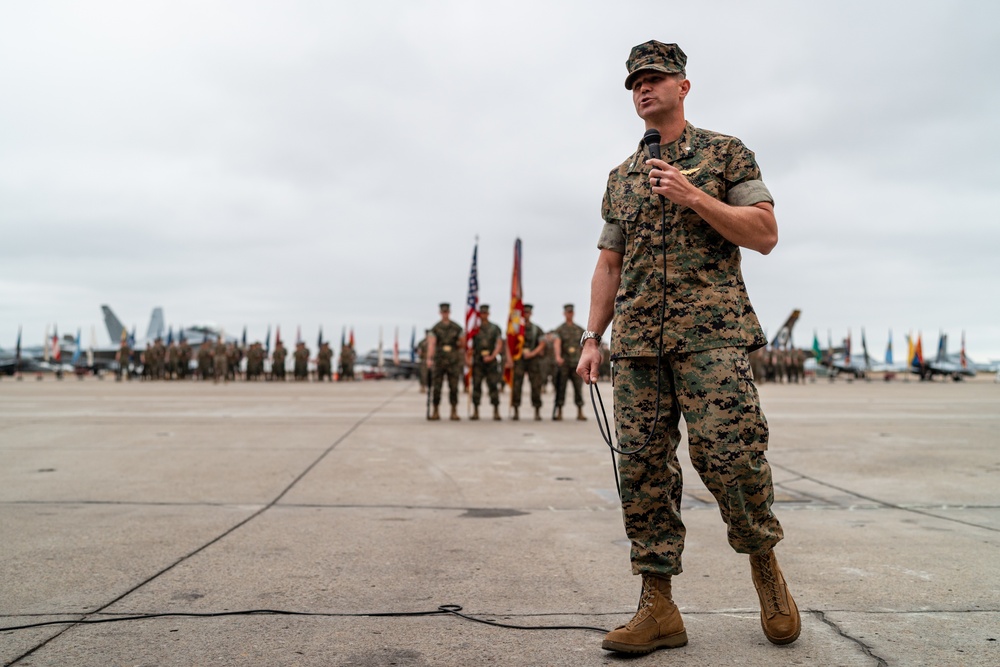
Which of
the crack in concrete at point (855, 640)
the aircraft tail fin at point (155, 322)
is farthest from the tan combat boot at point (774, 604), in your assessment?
the aircraft tail fin at point (155, 322)

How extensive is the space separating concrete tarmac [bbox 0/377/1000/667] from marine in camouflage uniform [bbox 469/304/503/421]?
5.38m

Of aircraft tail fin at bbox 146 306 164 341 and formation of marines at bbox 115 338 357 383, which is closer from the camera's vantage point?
formation of marines at bbox 115 338 357 383

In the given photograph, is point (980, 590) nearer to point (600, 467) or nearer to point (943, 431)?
point (600, 467)

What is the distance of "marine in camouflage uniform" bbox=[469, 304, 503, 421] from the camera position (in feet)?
44.6

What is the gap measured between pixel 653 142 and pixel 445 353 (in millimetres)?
11277

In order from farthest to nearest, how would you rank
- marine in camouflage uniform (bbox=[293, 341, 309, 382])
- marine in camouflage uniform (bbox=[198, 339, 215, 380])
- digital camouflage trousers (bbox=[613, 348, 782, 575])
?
marine in camouflage uniform (bbox=[293, 341, 309, 382])
marine in camouflage uniform (bbox=[198, 339, 215, 380])
digital camouflage trousers (bbox=[613, 348, 782, 575])

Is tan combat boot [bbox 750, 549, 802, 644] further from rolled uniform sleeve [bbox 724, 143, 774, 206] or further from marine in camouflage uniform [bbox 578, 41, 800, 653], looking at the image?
rolled uniform sleeve [bbox 724, 143, 774, 206]

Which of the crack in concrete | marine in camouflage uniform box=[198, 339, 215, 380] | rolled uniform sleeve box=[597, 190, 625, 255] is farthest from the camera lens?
marine in camouflage uniform box=[198, 339, 215, 380]

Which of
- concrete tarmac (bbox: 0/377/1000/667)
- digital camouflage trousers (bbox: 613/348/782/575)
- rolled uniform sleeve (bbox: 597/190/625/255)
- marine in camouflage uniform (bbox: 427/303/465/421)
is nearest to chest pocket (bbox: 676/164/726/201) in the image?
rolled uniform sleeve (bbox: 597/190/625/255)

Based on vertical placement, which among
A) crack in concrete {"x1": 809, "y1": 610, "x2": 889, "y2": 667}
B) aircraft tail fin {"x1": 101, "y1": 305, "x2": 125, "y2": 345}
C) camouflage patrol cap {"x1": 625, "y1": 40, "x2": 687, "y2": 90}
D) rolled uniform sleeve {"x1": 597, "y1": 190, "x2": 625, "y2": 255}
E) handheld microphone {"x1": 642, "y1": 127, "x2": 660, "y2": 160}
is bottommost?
crack in concrete {"x1": 809, "y1": 610, "x2": 889, "y2": 667}

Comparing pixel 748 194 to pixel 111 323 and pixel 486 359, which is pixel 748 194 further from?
pixel 111 323

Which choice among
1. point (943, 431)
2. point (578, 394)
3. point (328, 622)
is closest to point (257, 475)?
point (328, 622)

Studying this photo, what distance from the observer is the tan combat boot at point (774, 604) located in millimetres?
2537

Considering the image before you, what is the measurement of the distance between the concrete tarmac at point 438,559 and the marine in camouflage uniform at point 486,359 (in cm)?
538
